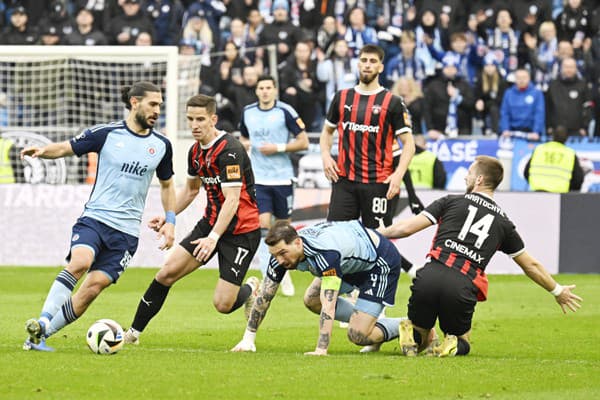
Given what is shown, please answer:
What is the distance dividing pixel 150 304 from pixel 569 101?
13.3 metres

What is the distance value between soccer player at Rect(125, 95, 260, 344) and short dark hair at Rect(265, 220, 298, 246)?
33.2 inches

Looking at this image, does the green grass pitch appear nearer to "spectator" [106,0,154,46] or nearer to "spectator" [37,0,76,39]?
"spectator" [106,0,154,46]

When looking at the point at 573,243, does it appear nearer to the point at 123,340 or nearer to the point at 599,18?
the point at 599,18

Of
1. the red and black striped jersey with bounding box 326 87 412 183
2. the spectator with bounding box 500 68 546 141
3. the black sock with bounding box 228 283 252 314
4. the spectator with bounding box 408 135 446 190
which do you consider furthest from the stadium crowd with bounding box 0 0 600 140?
the black sock with bounding box 228 283 252 314

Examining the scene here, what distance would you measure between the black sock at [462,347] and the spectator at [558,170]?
9.74 meters

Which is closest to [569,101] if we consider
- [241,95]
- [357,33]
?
[357,33]

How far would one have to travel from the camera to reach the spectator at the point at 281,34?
23.6 meters

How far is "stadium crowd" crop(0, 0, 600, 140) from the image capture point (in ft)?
72.9

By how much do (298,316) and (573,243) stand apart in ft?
22.9

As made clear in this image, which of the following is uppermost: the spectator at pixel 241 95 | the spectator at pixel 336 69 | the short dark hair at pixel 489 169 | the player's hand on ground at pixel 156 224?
the spectator at pixel 336 69

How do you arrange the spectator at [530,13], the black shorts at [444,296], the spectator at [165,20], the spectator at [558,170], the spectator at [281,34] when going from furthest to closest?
the spectator at [165,20] < the spectator at [530,13] < the spectator at [281,34] < the spectator at [558,170] < the black shorts at [444,296]

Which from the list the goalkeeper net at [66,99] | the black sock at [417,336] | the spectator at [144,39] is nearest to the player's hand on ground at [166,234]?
the black sock at [417,336]

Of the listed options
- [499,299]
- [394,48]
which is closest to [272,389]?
[499,299]

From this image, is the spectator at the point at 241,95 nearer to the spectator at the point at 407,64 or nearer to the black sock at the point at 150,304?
the spectator at the point at 407,64
